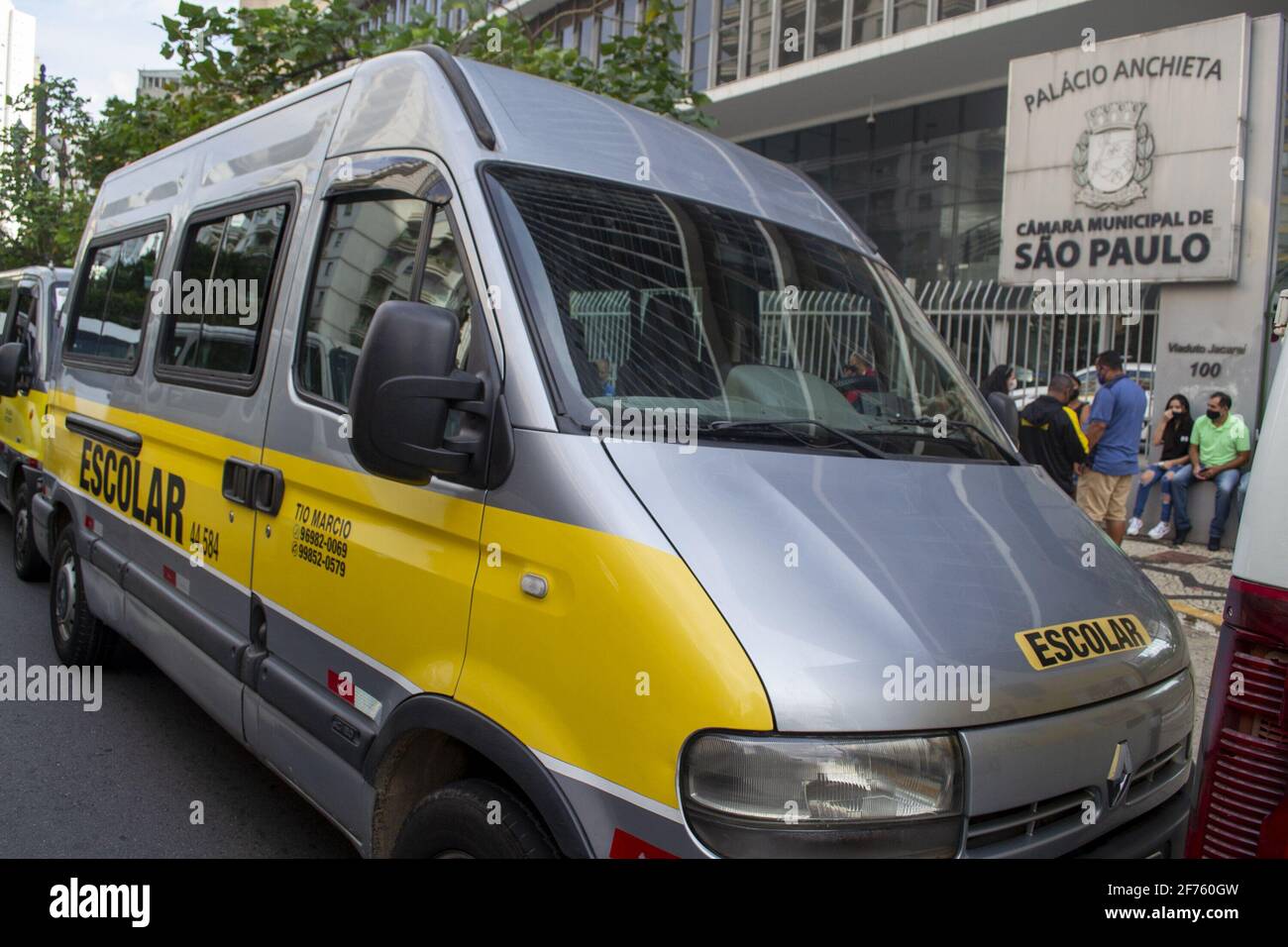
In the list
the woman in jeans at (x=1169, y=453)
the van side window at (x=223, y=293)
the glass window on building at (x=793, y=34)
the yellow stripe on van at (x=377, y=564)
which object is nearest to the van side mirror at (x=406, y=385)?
the yellow stripe on van at (x=377, y=564)

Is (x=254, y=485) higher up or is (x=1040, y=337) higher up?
(x=1040, y=337)

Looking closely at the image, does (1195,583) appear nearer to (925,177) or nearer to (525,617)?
(525,617)

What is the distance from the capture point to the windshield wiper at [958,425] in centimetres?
299

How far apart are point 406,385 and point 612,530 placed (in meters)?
0.53

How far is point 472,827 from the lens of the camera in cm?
229

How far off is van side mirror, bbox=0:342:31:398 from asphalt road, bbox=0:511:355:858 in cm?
217

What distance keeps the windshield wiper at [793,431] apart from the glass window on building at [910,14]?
14948 millimetres

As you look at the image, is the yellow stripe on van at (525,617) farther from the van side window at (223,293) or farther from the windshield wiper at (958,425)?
the windshield wiper at (958,425)

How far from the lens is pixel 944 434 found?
9.86ft

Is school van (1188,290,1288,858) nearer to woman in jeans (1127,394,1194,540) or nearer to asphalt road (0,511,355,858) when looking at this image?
asphalt road (0,511,355,858)

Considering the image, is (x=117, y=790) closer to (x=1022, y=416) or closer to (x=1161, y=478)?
(x=1022, y=416)

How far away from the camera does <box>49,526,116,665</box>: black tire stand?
17.3 feet

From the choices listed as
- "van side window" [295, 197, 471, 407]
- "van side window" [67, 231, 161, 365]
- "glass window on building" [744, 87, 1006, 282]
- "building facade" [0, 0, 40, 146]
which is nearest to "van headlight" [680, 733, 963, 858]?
"van side window" [295, 197, 471, 407]

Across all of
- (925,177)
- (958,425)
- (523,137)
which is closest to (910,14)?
(925,177)
